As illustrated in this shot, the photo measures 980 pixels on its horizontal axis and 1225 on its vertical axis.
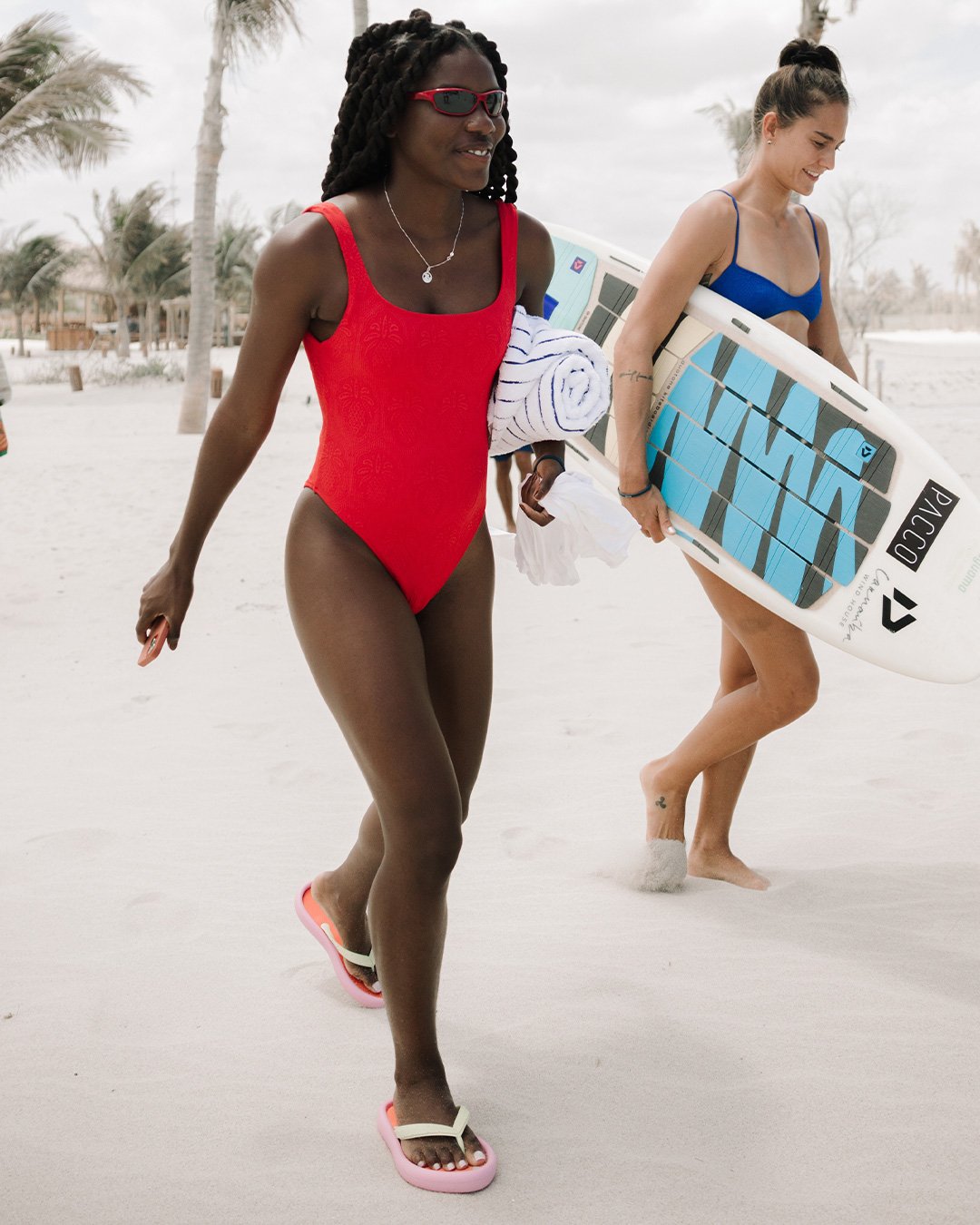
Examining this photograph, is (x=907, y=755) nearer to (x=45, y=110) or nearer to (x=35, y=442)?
(x=35, y=442)

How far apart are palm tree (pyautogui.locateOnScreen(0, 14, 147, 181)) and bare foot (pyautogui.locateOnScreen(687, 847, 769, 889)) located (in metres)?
22.7

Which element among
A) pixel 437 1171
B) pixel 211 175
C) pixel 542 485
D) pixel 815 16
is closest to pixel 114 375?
pixel 211 175

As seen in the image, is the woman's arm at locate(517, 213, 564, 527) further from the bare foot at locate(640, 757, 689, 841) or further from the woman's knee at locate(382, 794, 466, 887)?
the bare foot at locate(640, 757, 689, 841)

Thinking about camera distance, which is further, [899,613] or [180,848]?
[180,848]

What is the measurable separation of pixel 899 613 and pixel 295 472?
10.1 m

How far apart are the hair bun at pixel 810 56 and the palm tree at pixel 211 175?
14.2 metres

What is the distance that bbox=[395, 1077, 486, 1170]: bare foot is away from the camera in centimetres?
212

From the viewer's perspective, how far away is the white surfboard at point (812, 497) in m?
3.22

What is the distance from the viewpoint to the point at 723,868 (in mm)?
3369

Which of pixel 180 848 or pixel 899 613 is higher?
pixel 899 613

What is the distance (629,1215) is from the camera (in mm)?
2039

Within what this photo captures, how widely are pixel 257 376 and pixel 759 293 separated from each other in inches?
58.9

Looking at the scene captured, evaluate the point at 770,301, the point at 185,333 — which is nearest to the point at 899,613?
the point at 770,301

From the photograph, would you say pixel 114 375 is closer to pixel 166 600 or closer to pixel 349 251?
pixel 166 600
